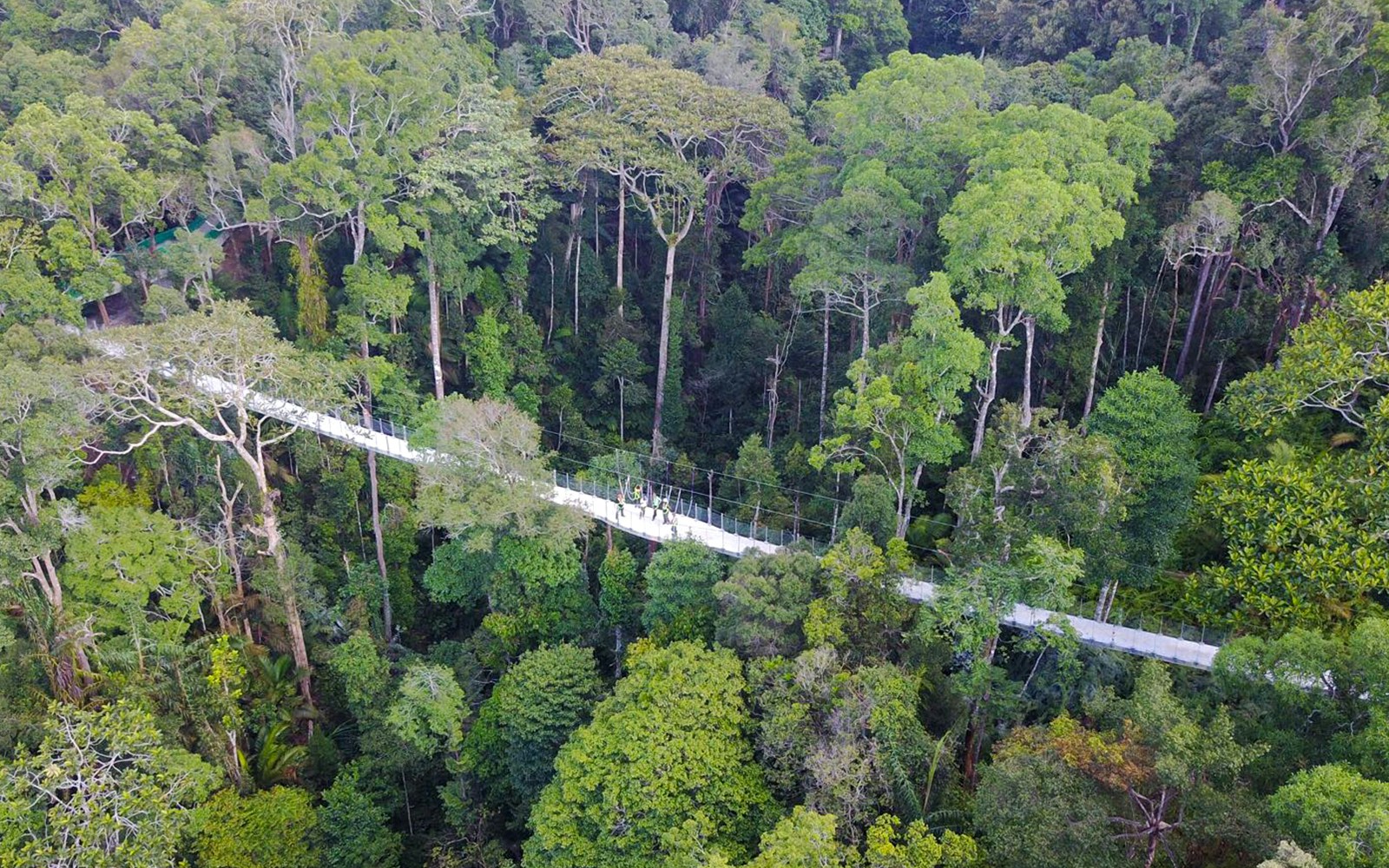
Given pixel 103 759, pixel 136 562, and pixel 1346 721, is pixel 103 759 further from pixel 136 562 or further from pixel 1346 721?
pixel 1346 721

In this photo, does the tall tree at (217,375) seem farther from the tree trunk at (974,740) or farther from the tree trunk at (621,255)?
the tree trunk at (974,740)

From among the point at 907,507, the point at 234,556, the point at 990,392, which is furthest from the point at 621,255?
the point at 234,556

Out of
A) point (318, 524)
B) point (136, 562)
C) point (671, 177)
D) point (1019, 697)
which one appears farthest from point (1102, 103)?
point (136, 562)

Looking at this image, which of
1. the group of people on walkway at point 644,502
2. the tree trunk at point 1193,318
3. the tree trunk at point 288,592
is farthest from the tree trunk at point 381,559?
the tree trunk at point 1193,318

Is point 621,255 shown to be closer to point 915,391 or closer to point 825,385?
point 825,385

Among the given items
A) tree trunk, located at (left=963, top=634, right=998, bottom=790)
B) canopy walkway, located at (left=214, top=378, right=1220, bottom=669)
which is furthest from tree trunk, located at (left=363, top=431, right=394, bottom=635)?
tree trunk, located at (left=963, top=634, right=998, bottom=790)

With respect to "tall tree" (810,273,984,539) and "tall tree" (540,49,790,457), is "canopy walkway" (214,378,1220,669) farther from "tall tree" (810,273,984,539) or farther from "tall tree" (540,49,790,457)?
"tall tree" (540,49,790,457)
